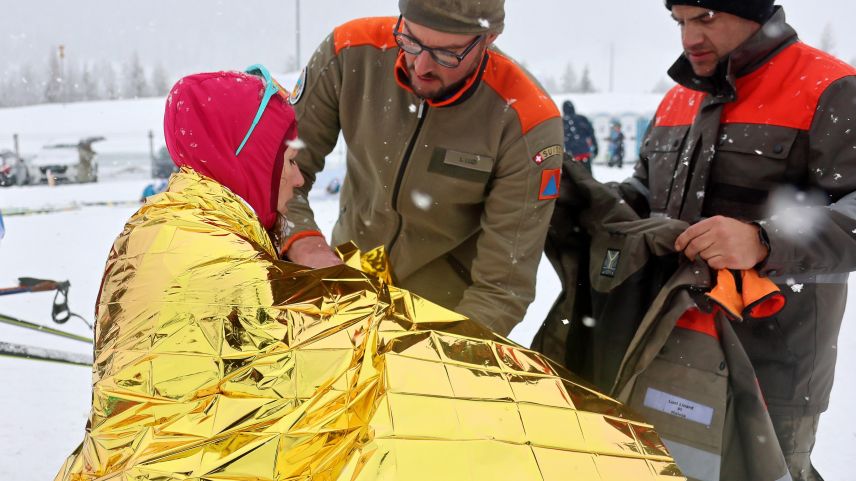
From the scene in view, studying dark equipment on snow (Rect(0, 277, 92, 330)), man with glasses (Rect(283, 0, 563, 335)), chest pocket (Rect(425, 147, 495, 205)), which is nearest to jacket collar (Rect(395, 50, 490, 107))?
man with glasses (Rect(283, 0, 563, 335))

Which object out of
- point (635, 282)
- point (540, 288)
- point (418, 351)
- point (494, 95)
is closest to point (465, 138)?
point (494, 95)

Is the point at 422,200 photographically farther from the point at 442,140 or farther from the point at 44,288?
the point at 44,288

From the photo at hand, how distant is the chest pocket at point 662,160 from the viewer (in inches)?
72.6

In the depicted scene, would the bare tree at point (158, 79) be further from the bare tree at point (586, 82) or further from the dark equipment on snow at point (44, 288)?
the dark equipment on snow at point (44, 288)

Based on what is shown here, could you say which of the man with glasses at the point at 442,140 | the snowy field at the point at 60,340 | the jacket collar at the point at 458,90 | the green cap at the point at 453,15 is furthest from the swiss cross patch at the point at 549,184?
the snowy field at the point at 60,340

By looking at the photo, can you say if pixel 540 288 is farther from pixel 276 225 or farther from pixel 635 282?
pixel 276 225

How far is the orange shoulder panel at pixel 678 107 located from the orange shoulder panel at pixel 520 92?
35 centimetres

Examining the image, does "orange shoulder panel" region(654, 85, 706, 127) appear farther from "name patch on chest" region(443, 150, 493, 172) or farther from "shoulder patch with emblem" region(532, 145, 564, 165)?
"name patch on chest" region(443, 150, 493, 172)

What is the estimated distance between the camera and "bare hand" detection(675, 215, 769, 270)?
145 centimetres

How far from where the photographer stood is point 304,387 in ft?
3.30

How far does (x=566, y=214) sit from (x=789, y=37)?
72 centimetres

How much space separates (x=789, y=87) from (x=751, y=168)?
8.1 inches

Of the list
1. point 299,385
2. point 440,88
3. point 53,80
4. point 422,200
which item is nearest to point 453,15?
point 440,88

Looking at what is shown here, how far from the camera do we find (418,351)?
1.07 meters
